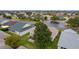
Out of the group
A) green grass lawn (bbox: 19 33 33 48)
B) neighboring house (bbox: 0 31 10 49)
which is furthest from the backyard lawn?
neighboring house (bbox: 0 31 10 49)

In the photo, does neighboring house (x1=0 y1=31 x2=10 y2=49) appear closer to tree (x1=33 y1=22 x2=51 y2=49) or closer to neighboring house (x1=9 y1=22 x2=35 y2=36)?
neighboring house (x1=9 y1=22 x2=35 y2=36)

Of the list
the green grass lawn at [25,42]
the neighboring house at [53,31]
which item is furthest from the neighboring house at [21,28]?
the neighboring house at [53,31]

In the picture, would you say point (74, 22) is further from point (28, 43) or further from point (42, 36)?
point (28, 43)

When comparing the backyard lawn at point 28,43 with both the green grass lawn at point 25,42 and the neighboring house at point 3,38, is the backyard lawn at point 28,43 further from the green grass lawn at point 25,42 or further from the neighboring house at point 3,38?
the neighboring house at point 3,38

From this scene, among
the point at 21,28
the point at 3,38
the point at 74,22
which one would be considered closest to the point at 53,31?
the point at 74,22

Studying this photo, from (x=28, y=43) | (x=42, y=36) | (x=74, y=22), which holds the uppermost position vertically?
(x=74, y=22)
